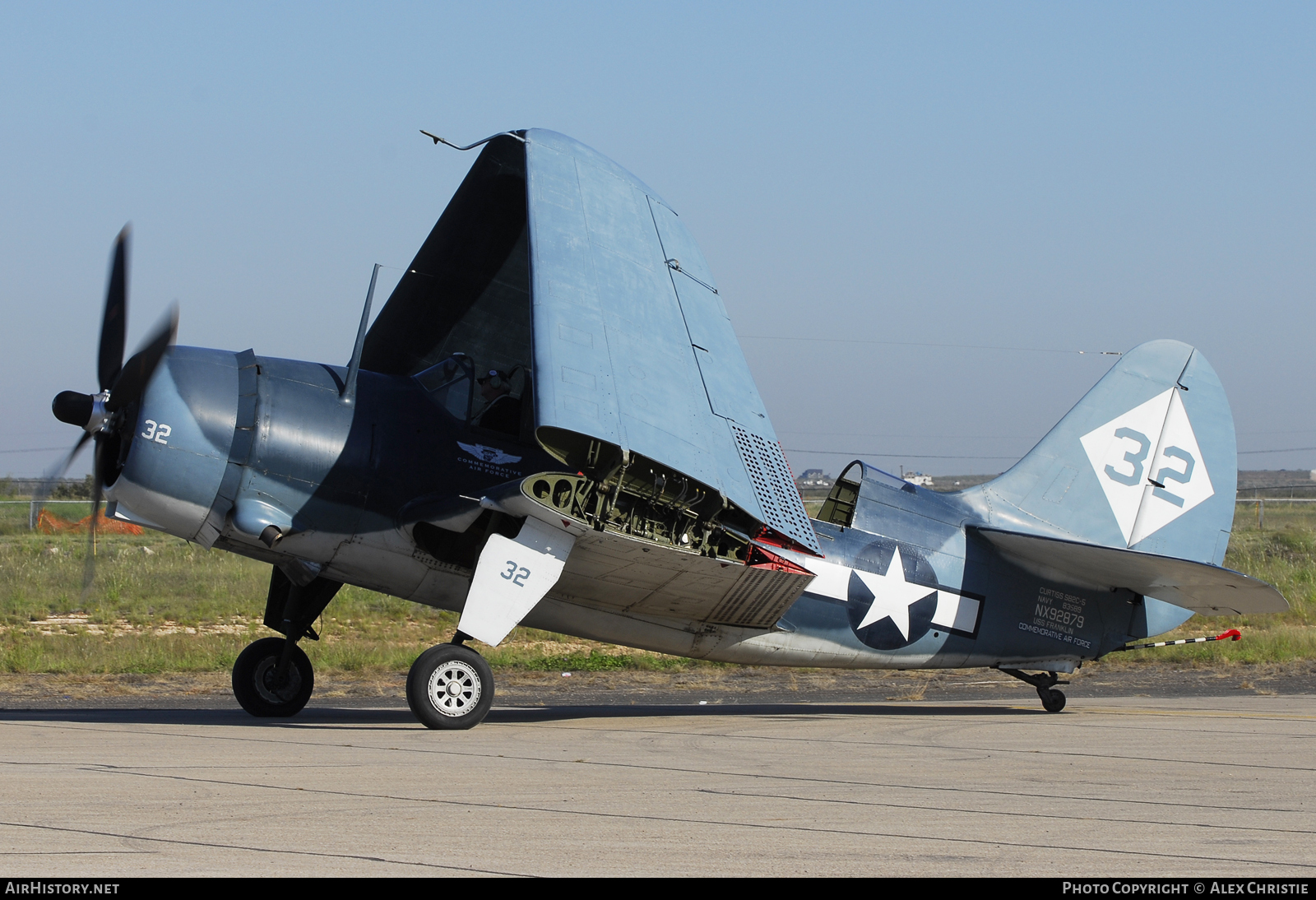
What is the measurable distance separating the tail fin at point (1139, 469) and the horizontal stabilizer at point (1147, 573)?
0.54 m

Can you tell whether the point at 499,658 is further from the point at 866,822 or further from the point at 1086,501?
the point at 866,822

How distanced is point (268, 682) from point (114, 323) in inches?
139

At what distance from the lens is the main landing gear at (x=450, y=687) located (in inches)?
348

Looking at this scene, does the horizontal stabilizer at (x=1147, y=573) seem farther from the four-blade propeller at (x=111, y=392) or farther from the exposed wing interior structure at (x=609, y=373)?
the four-blade propeller at (x=111, y=392)

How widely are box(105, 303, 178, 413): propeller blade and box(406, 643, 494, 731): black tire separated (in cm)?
295

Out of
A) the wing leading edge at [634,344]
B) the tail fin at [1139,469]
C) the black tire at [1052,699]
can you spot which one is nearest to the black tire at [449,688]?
the wing leading edge at [634,344]

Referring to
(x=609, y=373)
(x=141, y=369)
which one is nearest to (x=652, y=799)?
(x=609, y=373)

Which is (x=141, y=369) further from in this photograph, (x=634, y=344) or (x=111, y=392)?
(x=634, y=344)

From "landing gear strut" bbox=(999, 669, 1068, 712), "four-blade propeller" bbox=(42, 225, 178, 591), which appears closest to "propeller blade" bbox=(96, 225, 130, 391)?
"four-blade propeller" bbox=(42, 225, 178, 591)

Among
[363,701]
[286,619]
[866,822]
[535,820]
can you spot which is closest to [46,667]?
[363,701]

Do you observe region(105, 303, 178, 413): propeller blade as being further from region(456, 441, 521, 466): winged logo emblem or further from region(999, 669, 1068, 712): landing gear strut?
region(999, 669, 1068, 712): landing gear strut

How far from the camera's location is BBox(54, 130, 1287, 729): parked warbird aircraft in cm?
880

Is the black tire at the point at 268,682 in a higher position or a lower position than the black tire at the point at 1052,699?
lower

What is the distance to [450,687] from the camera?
896cm
